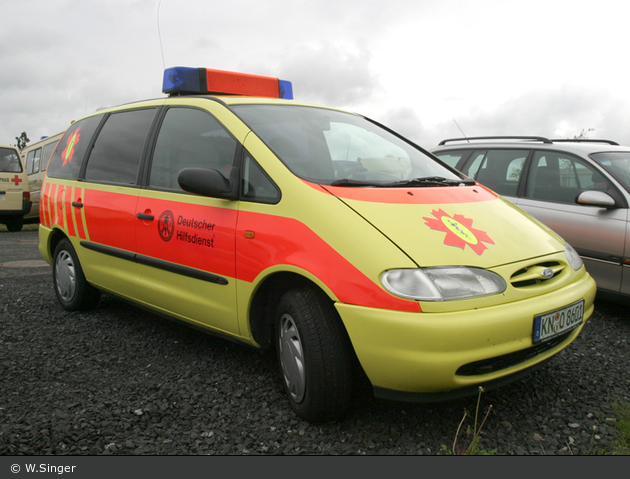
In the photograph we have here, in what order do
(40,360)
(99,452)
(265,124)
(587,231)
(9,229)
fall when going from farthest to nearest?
(9,229) < (587,231) < (40,360) < (265,124) < (99,452)

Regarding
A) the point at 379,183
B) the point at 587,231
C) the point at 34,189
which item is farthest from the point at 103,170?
the point at 34,189

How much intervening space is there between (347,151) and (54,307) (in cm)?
313

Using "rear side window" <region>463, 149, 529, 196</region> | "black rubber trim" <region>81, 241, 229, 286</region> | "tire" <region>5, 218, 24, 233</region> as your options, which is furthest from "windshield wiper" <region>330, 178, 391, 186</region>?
"tire" <region>5, 218, 24, 233</region>

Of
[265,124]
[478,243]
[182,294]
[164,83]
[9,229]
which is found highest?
[164,83]

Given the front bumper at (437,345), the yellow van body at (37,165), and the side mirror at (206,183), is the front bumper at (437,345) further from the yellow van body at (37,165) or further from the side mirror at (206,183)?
the yellow van body at (37,165)

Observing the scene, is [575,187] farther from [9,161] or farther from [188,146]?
[9,161]

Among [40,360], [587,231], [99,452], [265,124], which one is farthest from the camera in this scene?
[587,231]

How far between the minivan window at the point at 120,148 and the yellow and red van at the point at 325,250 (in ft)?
0.05

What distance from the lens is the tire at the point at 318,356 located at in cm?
239

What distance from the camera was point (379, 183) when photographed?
286 centimetres

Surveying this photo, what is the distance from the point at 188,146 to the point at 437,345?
6.56ft

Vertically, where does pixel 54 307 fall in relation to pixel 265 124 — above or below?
below

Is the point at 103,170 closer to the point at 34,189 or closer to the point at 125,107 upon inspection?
the point at 125,107

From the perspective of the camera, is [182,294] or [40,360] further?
[40,360]
